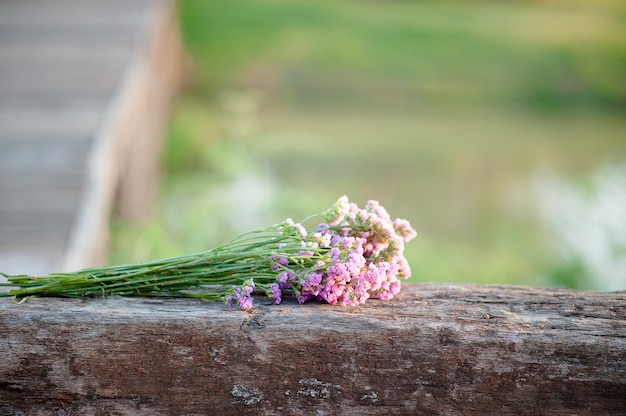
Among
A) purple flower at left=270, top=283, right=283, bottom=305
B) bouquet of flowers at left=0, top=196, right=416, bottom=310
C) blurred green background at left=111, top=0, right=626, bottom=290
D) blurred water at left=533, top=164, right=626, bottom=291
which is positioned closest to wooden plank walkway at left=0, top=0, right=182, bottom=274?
bouquet of flowers at left=0, top=196, right=416, bottom=310

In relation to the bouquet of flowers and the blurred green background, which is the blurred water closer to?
the blurred green background

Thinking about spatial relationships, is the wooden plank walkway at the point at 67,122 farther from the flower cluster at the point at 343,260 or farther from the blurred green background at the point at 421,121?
the blurred green background at the point at 421,121

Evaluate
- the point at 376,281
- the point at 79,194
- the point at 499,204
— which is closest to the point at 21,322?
the point at 376,281

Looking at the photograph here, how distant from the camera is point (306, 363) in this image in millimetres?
1041

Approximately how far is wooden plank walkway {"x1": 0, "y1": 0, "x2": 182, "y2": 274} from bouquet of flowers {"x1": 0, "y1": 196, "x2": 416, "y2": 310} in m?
1.16

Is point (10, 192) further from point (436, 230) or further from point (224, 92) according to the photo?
point (224, 92)

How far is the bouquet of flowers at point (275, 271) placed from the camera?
3.66 feet

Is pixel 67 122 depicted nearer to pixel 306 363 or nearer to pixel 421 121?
pixel 306 363

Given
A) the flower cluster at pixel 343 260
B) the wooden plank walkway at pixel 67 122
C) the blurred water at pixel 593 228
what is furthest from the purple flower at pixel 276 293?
the blurred water at pixel 593 228

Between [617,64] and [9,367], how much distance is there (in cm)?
883

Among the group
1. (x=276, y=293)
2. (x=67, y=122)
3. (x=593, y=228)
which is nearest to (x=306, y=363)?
(x=276, y=293)

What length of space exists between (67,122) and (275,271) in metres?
2.49

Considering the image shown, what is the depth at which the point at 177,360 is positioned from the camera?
1.05 m

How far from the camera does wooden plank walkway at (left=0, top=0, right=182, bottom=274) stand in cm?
261
